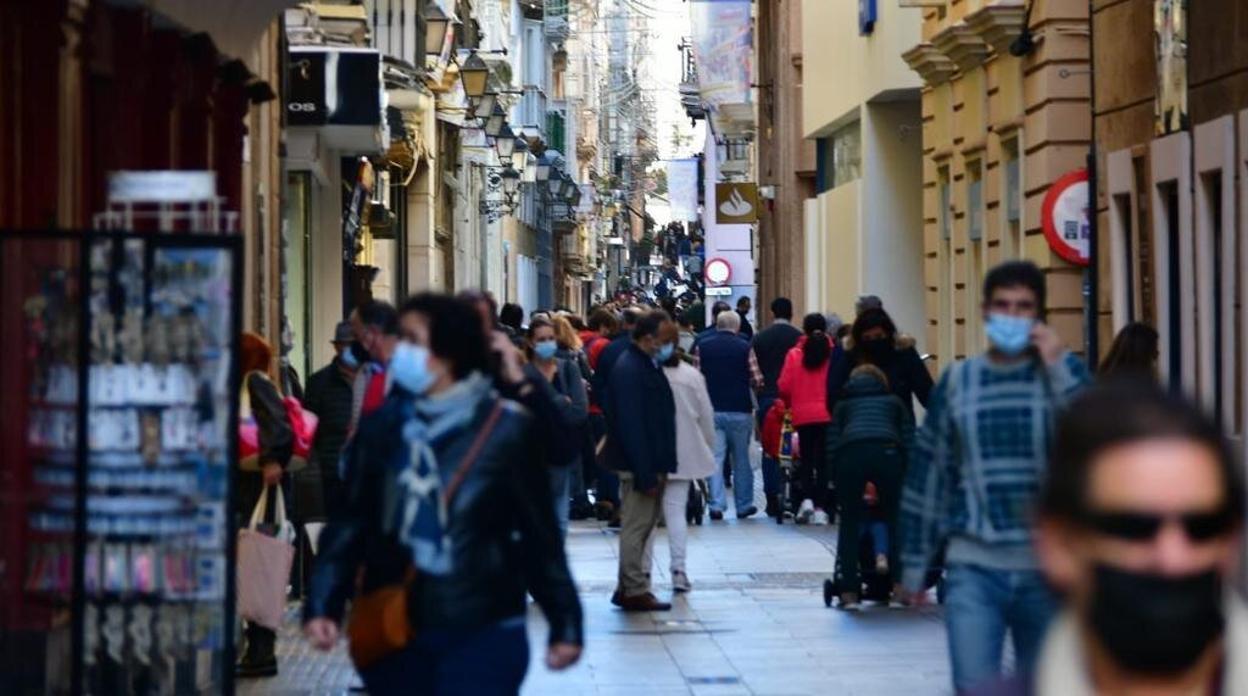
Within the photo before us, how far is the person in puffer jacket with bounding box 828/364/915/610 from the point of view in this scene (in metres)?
15.6

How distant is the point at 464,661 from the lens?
715cm

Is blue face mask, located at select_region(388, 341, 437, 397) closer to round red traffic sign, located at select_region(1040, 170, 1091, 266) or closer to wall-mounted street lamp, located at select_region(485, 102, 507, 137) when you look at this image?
round red traffic sign, located at select_region(1040, 170, 1091, 266)

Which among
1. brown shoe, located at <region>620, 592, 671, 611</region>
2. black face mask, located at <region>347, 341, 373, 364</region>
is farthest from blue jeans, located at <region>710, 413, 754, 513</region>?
black face mask, located at <region>347, 341, 373, 364</region>

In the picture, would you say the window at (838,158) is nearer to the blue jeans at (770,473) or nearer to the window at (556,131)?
the blue jeans at (770,473)

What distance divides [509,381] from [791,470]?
13994mm

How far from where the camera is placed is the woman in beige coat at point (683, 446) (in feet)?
57.1

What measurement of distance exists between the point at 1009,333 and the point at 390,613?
2.20 meters

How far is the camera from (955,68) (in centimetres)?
2714

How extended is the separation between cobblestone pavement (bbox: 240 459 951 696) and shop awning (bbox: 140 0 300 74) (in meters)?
3.51

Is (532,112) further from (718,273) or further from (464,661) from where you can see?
(464,661)

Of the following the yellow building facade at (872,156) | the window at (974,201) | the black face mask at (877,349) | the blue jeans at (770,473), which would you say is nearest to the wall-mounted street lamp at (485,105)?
the yellow building facade at (872,156)

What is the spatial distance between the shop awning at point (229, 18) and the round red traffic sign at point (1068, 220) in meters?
6.47

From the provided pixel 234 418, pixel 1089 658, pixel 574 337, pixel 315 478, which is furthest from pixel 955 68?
pixel 1089 658

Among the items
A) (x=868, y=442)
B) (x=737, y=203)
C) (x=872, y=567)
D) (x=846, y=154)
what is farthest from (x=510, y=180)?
(x=868, y=442)
